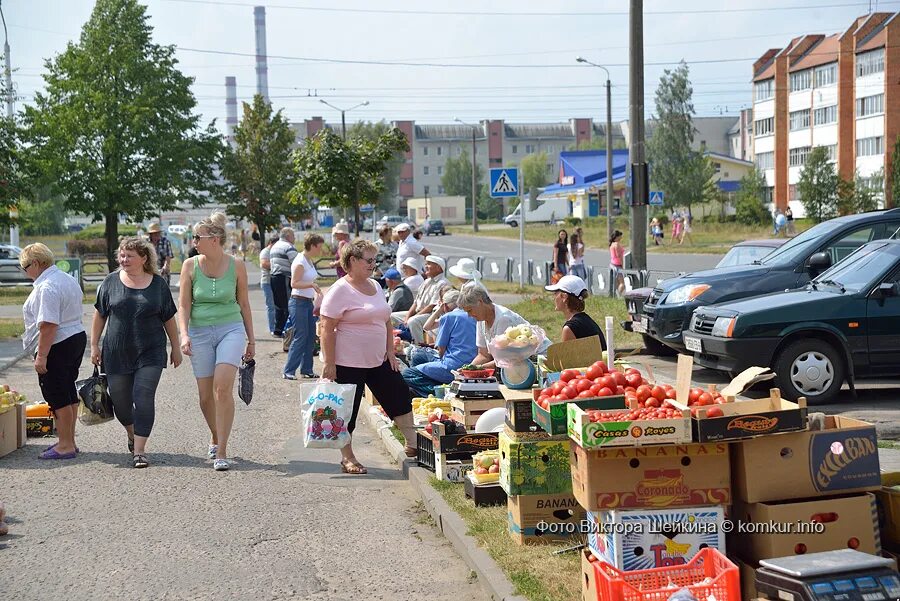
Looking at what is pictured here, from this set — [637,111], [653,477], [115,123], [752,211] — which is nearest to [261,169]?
[115,123]

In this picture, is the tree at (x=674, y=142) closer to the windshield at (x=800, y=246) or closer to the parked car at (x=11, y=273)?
the parked car at (x=11, y=273)

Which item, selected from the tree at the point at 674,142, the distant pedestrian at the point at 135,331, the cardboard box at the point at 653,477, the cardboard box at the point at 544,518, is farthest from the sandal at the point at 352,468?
the tree at the point at 674,142

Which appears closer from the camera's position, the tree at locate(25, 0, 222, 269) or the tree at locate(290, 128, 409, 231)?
the tree at locate(290, 128, 409, 231)

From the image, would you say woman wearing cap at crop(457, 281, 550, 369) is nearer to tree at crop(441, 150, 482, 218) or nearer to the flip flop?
the flip flop

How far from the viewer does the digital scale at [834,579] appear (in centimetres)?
433

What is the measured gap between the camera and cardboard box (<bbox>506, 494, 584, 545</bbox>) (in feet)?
21.6

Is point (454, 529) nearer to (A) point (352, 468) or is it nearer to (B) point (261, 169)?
(A) point (352, 468)

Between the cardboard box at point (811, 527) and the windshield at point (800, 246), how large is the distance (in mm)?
9260

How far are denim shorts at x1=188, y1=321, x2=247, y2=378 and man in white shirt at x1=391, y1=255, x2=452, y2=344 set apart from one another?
14.6 feet

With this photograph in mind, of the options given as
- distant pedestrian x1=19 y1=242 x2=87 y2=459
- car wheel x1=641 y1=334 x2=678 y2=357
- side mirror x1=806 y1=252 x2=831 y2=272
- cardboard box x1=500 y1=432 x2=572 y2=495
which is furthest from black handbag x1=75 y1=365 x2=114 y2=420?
car wheel x1=641 y1=334 x2=678 y2=357

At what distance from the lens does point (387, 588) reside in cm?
627

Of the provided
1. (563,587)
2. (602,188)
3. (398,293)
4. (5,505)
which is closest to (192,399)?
(398,293)

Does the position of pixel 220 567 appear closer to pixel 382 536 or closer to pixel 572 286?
pixel 382 536

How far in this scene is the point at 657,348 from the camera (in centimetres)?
1609
